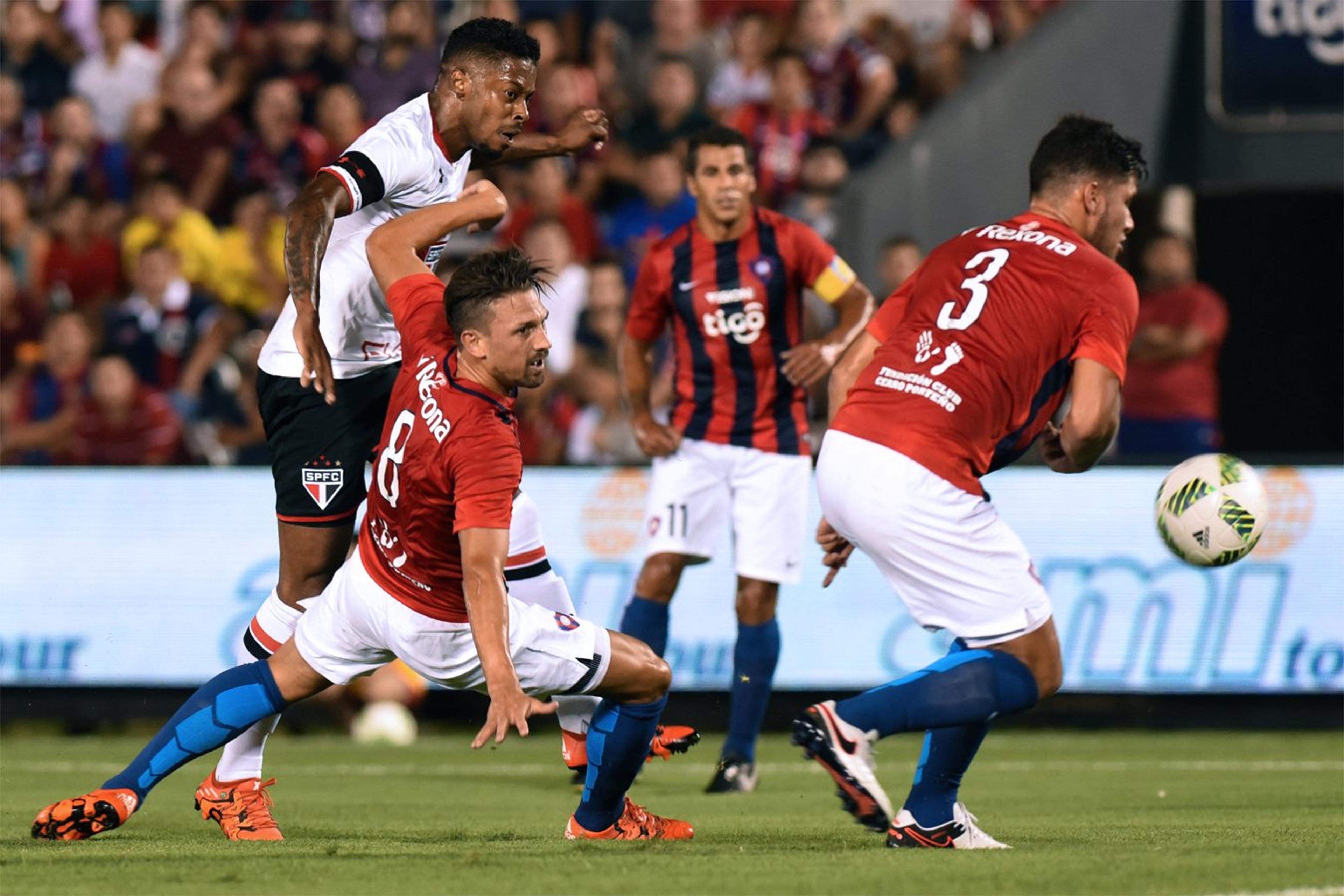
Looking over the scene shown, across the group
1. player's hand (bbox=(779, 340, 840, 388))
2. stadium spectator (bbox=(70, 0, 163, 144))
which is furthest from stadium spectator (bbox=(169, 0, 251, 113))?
player's hand (bbox=(779, 340, 840, 388))

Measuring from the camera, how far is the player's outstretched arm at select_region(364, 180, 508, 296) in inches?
226

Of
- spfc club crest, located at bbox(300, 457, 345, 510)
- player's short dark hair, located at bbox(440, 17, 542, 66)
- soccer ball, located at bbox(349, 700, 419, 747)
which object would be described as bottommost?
soccer ball, located at bbox(349, 700, 419, 747)

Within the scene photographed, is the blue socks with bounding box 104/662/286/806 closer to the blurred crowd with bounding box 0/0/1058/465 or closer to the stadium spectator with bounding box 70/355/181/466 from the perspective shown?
the blurred crowd with bounding box 0/0/1058/465

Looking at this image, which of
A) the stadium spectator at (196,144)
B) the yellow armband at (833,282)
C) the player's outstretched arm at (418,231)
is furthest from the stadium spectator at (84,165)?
the player's outstretched arm at (418,231)

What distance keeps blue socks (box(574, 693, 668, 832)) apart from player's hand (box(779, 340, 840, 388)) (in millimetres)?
2485

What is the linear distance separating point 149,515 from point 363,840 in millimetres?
4970

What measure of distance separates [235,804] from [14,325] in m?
8.08

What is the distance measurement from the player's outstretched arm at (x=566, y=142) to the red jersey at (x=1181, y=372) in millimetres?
5397

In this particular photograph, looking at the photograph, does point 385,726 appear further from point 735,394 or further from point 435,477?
point 435,477

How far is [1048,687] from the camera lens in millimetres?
5227

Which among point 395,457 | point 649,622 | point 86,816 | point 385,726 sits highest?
point 395,457

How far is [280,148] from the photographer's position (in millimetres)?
13578

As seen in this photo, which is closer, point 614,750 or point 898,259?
point 614,750

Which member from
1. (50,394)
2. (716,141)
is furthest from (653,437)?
(50,394)
